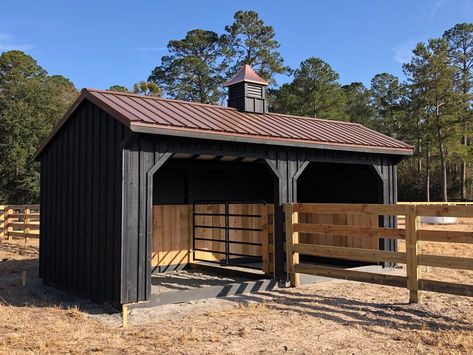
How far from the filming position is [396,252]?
7191 mm

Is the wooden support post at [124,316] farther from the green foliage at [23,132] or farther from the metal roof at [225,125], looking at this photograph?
the green foliage at [23,132]

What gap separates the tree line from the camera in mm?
32438

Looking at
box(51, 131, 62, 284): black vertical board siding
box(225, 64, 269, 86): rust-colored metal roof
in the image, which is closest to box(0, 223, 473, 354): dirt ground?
box(51, 131, 62, 284): black vertical board siding

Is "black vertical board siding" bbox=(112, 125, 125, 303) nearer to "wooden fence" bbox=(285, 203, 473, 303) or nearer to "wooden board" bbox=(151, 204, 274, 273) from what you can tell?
"wooden fence" bbox=(285, 203, 473, 303)

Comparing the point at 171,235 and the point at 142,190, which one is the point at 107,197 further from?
the point at 171,235

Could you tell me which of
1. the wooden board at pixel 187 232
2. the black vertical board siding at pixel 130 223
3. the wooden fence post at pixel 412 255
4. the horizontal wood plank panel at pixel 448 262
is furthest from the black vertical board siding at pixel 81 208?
the horizontal wood plank panel at pixel 448 262

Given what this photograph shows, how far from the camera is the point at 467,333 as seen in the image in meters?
5.43

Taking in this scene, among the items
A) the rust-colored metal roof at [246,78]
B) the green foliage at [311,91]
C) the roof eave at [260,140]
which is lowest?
the roof eave at [260,140]

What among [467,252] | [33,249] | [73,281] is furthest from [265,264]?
[33,249]

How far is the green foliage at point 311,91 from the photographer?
39000mm

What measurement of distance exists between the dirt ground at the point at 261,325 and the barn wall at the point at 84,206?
0.47 m

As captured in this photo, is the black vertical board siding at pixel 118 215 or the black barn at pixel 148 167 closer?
the black vertical board siding at pixel 118 215

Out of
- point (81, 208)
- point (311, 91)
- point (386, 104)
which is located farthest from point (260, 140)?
point (386, 104)

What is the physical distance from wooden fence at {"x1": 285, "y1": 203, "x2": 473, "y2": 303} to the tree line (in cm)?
2731
